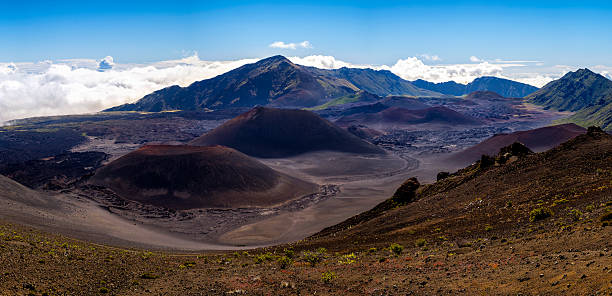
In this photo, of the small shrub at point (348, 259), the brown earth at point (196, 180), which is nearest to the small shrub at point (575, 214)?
the small shrub at point (348, 259)

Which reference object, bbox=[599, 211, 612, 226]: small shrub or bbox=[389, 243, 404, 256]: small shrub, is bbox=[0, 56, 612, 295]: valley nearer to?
bbox=[389, 243, 404, 256]: small shrub

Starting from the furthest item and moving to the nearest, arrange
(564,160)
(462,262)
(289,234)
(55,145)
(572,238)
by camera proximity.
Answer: (55,145), (289,234), (564,160), (462,262), (572,238)

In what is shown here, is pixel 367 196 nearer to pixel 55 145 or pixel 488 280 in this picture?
pixel 488 280

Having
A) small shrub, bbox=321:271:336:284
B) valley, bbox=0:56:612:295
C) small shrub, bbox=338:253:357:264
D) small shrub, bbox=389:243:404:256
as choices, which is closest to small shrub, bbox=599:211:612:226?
valley, bbox=0:56:612:295

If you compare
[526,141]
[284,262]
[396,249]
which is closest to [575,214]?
[396,249]

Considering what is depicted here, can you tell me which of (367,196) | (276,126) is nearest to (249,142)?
(276,126)
